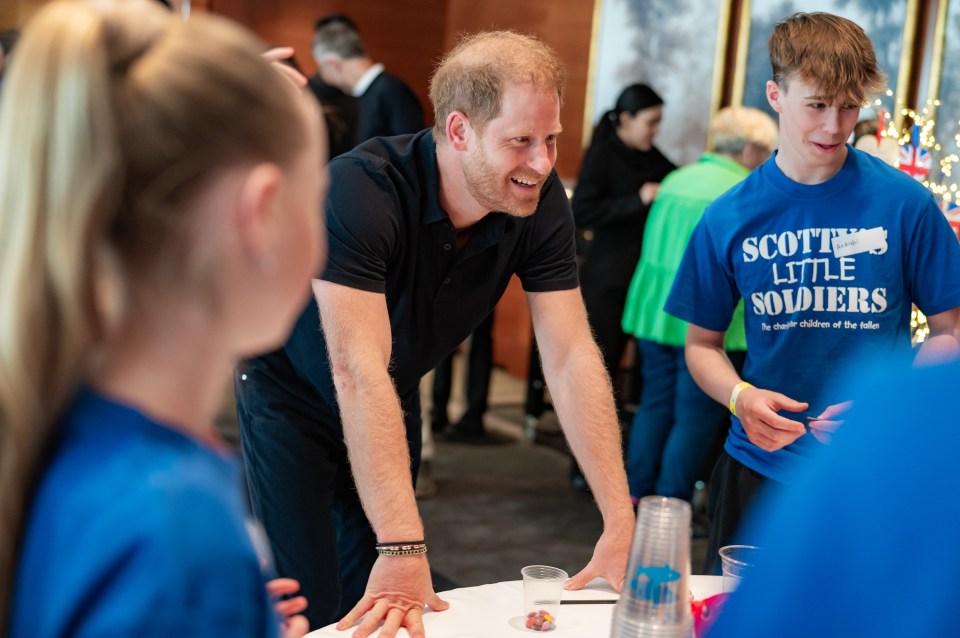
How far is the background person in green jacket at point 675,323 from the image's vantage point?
13.6ft

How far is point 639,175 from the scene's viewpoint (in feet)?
15.6

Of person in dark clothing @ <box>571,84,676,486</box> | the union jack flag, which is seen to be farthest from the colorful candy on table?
person in dark clothing @ <box>571,84,676,486</box>

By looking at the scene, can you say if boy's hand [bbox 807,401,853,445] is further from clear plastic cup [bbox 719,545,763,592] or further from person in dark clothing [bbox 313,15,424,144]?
person in dark clothing [bbox 313,15,424,144]

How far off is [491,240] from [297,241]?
4.38ft

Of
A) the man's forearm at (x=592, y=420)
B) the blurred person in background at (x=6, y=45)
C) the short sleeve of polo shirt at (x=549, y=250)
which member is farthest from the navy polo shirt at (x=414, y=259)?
the blurred person in background at (x=6, y=45)

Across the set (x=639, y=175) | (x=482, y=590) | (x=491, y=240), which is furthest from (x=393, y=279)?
(x=639, y=175)


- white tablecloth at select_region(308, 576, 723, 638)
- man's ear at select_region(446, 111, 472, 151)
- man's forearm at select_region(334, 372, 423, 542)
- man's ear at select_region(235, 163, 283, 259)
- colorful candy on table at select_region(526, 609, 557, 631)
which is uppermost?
man's ear at select_region(446, 111, 472, 151)

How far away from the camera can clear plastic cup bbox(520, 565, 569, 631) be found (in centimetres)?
163

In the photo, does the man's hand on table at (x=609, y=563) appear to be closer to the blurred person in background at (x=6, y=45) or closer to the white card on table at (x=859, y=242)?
the white card on table at (x=859, y=242)

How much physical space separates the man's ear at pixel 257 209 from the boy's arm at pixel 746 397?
1.42 meters

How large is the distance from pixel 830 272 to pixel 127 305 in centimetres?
170

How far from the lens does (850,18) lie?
4961mm

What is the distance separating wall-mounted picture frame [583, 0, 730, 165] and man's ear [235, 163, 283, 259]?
5.44m

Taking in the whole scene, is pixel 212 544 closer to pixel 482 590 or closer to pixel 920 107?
pixel 482 590
